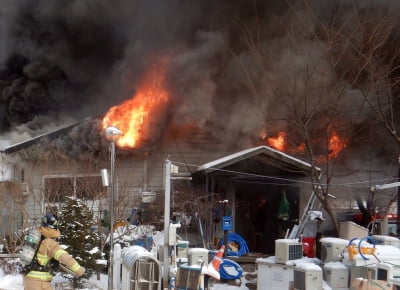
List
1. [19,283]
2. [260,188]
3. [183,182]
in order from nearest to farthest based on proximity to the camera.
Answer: [19,283]
[183,182]
[260,188]

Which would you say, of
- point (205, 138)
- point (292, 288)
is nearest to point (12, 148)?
point (205, 138)

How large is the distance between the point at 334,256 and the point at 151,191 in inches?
291

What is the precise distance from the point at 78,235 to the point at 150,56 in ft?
33.9

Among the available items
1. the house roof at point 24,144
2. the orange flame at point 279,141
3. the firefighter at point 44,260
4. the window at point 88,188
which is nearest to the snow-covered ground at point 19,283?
the window at point 88,188

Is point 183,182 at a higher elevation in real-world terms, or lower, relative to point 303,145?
lower

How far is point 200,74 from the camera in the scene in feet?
53.0

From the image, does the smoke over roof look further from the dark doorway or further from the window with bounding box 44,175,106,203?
the window with bounding box 44,175,106,203

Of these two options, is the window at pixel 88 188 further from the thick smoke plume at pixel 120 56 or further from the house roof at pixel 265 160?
the thick smoke plume at pixel 120 56

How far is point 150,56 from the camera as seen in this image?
17953 mm

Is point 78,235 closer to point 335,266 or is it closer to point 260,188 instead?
point 335,266

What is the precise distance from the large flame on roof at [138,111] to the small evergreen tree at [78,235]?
565 cm

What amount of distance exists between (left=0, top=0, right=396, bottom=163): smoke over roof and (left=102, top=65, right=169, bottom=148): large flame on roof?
0.45m

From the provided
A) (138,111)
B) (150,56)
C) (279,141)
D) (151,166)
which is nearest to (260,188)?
(279,141)

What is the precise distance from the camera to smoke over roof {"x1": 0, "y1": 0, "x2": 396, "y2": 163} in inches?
605
